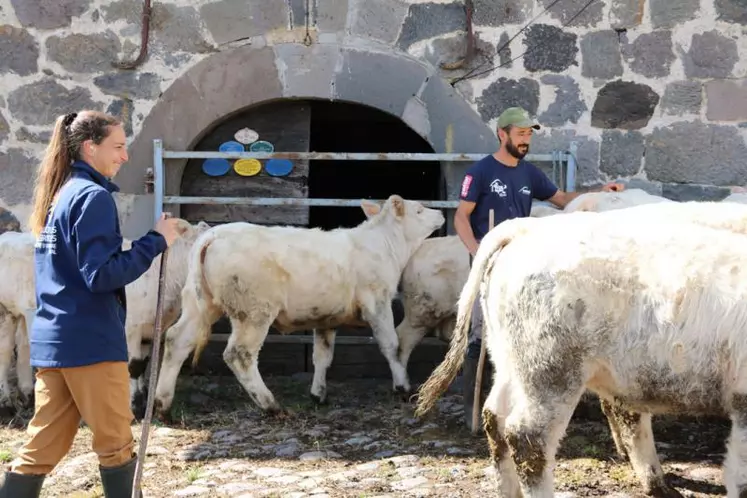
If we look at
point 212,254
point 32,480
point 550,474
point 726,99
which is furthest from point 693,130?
point 32,480

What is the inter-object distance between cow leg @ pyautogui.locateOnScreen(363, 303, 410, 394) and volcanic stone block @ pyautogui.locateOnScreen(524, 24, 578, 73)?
7.72 ft

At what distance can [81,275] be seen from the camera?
3.66m

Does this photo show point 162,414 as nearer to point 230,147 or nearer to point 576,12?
point 230,147

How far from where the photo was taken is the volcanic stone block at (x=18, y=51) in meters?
7.80

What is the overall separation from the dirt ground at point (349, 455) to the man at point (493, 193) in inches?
23.8

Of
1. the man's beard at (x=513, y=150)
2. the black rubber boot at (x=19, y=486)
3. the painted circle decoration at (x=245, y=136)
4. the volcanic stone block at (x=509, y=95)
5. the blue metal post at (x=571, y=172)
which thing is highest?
the volcanic stone block at (x=509, y=95)

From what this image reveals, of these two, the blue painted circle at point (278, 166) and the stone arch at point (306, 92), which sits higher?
Answer: the stone arch at point (306, 92)

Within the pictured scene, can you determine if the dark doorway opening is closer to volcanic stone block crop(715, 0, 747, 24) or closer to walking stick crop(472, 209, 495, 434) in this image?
volcanic stone block crop(715, 0, 747, 24)

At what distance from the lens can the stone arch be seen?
7.62 m

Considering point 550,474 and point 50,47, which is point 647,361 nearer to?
point 550,474

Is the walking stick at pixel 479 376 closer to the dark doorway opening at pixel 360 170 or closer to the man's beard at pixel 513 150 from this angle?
the man's beard at pixel 513 150

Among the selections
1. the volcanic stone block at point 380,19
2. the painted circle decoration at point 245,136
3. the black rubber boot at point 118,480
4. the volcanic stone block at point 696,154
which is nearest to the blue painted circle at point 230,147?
the painted circle decoration at point 245,136

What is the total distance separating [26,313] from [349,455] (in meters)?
2.82

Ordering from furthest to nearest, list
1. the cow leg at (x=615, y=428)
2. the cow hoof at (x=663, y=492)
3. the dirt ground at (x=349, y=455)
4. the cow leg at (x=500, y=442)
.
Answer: the cow leg at (x=615, y=428) → the dirt ground at (x=349, y=455) → the cow hoof at (x=663, y=492) → the cow leg at (x=500, y=442)
